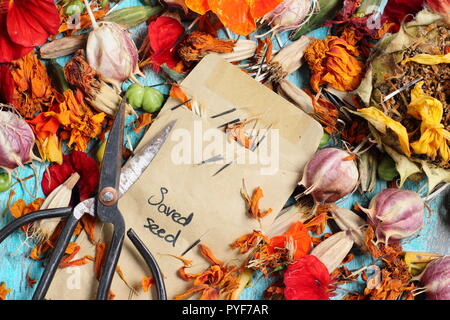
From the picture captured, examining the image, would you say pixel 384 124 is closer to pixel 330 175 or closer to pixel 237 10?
pixel 330 175

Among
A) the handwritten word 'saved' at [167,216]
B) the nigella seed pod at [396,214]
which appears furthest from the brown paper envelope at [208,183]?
the nigella seed pod at [396,214]

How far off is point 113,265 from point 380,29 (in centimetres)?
44

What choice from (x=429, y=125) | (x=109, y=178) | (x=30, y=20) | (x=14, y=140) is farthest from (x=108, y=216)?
(x=429, y=125)

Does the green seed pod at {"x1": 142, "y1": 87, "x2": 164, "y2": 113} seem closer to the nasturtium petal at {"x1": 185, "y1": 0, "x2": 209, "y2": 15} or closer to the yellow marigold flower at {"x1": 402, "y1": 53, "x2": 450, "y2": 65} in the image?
the nasturtium petal at {"x1": 185, "y1": 0, "x2": 209, "y2": 15}

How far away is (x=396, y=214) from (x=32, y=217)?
421 mm

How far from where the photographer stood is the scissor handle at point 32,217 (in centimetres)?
69

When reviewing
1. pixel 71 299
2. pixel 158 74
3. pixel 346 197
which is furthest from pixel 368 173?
pixel 71 299

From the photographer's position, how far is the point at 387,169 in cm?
78

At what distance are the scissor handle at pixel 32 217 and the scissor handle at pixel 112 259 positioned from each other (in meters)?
0.06

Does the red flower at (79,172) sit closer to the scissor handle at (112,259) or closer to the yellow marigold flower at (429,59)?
the scissor handle at (112,259)

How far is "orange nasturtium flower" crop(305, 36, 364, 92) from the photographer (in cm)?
78

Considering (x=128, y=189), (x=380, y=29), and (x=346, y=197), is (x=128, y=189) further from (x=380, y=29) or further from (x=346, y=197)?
(x=380, y=29)

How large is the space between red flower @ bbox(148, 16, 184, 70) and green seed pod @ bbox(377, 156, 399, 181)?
0.96ft

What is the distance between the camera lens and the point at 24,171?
0.78 m
